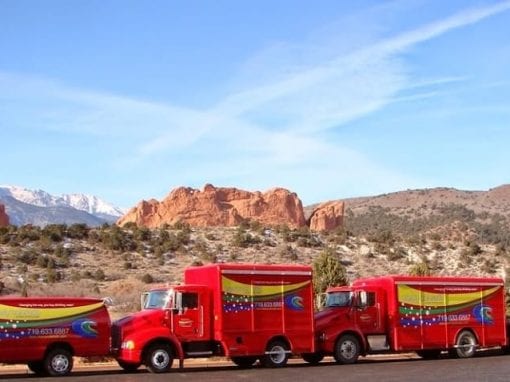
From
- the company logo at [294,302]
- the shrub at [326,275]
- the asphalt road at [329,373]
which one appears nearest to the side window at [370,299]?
the asphalt road at [329,373]

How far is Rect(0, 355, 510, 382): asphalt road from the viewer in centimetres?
2105

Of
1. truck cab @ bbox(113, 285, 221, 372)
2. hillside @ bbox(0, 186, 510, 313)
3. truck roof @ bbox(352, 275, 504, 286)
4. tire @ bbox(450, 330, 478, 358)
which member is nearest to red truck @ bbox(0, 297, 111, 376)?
truck cab @ bbox(113, 285, 221, 372)

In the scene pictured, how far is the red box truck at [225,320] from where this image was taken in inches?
936

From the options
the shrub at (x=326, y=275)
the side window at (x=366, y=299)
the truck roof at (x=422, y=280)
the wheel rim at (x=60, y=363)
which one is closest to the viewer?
the wheel rim at (x=60, y=363)

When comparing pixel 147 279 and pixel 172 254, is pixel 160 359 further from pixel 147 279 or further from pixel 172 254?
pixel 172 254

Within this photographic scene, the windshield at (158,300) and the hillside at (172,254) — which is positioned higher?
the hillside at (172,254)

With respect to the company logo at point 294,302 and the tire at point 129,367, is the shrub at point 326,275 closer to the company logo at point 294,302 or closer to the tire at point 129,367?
the company logo at point 294,302

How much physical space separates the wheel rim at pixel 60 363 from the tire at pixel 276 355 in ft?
20.3

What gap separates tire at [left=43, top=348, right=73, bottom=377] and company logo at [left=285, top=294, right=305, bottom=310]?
22.9 ft

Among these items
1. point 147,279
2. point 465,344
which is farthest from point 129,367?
point 147,279

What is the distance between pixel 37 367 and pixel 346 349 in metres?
9.82

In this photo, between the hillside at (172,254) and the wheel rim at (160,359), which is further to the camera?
the hillside at (172,254)

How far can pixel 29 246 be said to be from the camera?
6300 cm

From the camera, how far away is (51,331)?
2292cm
